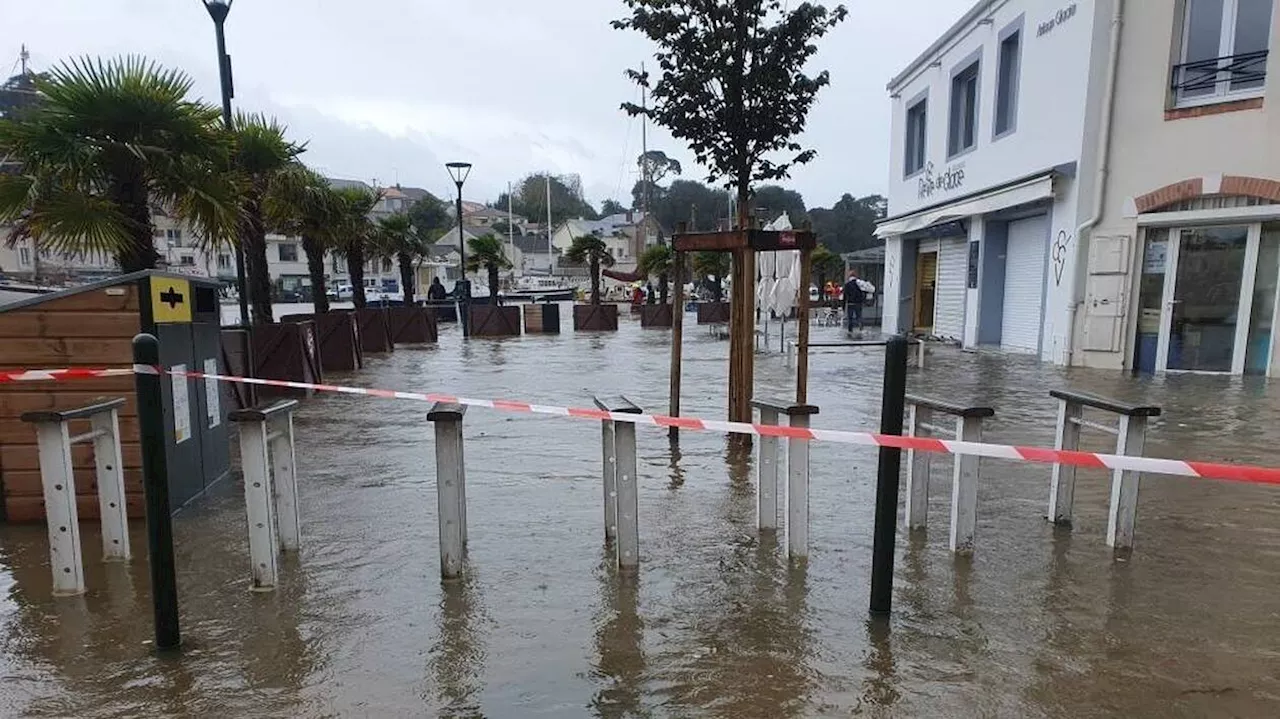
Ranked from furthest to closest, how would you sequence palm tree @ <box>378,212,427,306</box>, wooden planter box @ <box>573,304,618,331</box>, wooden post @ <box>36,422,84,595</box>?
wooden planter box @ <box>573,304,618,331</box>
palm tree @ <box>378,212,427,306</box>
wooden post @ <box>36,422,84,595</box>

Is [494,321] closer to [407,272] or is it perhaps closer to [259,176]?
[407,272]

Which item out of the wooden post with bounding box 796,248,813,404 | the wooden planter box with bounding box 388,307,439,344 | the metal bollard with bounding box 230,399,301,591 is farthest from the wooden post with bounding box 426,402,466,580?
the wooden planter box with bounding box 388,307,439,344

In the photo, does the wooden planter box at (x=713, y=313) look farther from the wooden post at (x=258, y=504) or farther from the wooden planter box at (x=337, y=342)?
the wooden post at (x=258, y=504)

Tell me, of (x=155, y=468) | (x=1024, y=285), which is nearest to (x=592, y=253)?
(x=1024, y=285)

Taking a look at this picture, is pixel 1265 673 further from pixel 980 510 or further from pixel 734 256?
pixel 734 256

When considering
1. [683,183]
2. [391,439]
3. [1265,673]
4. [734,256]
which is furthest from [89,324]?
[683,183]

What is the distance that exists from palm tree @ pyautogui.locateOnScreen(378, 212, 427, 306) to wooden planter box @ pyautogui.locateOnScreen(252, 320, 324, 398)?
29.6 ft

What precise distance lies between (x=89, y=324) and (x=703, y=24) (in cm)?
599

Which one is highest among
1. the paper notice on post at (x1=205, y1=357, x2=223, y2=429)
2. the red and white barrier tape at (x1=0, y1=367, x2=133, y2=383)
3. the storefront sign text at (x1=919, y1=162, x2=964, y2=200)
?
the storefront sign text at (x1=919, y1=162, x2=964, y2=200)

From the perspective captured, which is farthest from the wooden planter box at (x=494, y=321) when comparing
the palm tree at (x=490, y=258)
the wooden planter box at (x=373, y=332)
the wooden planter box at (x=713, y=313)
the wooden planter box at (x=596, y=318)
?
the wooden planter box at (x=713, y=313)

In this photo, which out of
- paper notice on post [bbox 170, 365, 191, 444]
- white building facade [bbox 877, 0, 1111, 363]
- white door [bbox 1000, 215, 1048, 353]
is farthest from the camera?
white door [bbox 1000, 215, 1048, 353]

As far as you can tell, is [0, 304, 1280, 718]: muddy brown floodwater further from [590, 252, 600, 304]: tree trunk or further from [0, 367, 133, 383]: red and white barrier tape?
[590, 252, 600, 304]: tree trunk

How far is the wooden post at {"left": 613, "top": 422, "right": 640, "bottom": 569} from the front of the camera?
154 inches

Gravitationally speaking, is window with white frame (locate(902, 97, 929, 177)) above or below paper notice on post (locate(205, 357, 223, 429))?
above
